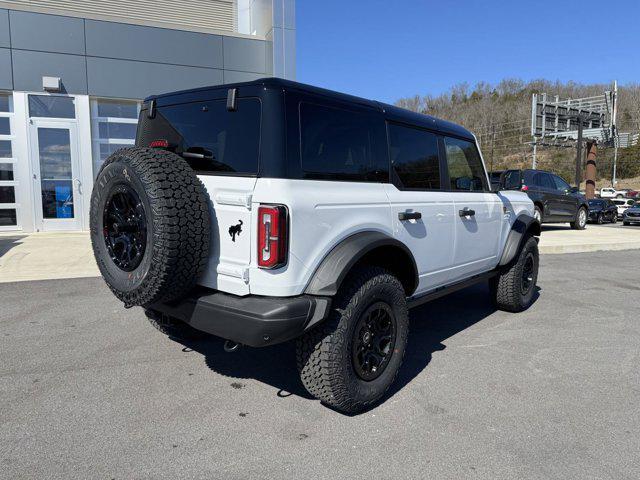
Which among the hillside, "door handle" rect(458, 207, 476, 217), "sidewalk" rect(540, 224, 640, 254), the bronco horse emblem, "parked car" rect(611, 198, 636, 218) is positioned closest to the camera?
the bronco horse emblem

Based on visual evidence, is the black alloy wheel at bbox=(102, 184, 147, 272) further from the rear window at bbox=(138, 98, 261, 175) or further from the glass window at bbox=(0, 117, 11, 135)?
the glass window at bbox=(0, 117, 11, 135)

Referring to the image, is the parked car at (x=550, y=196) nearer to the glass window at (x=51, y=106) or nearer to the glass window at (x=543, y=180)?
the glass window at (x=543, y=180)

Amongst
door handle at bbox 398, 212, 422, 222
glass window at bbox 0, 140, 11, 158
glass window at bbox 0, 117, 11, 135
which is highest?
glass window at bbox 0, 117, 11, 135

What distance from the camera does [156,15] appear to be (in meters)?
13.7

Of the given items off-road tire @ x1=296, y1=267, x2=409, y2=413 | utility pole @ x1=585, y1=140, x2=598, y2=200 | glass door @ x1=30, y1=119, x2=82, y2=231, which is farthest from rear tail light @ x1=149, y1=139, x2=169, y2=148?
utility pole @ x1=585, y1=140, x2=598, y2=200

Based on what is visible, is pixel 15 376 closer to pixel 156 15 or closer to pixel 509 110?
pixel 156 15

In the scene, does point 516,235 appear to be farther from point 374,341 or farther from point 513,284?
point 374,341

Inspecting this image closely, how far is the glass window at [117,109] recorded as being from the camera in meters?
12.5

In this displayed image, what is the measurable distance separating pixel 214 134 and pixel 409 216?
4.85 feet

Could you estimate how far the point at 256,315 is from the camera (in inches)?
101

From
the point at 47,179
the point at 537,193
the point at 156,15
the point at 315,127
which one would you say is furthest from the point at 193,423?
the point at 156,15

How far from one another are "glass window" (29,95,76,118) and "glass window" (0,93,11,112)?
0.53 metres

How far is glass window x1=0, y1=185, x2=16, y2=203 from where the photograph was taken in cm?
1183

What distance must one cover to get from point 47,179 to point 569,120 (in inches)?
1213
